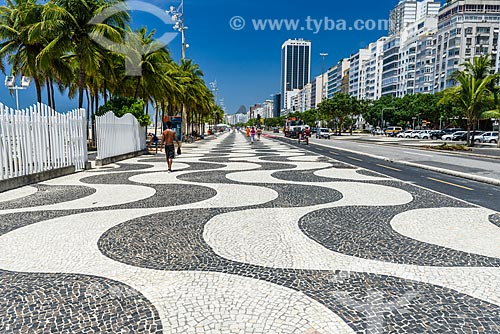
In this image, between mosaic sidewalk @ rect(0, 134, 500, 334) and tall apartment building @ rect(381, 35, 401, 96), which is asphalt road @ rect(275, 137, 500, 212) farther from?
tall apartment building @ rect(381, 35, 401, 96)

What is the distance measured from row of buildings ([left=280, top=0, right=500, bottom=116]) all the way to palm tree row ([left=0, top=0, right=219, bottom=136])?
41725mm

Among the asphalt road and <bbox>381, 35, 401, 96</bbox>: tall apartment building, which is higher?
<bbox>381, 35, 401, 96</bbox>: tall apartment building

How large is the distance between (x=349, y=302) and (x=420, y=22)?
130 metres

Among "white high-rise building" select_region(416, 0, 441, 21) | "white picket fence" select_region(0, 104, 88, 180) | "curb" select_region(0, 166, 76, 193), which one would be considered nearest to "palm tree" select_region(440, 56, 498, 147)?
"white picket fence" select_region(0, 104, 88, 180)

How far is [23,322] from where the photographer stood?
10.0 feet

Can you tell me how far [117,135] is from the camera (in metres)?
17.3

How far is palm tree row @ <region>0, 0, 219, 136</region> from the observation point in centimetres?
1892

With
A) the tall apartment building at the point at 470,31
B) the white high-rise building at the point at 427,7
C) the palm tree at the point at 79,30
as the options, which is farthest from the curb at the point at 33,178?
the white high-rise building at the point at 427,7

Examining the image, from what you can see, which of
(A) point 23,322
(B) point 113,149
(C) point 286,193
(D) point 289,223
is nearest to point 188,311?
(A) point 23,322

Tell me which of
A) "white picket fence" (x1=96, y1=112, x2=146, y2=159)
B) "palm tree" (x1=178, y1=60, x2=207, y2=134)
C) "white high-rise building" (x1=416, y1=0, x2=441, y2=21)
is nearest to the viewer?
"white picket fence" (x1=96, y1=112, x2=146, y2=159)

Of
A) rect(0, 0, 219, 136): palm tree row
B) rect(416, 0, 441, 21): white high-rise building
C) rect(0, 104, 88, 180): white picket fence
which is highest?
rect(416, 0, 441, 21): white high-rise building

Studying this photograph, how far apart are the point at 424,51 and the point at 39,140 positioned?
113912 mm

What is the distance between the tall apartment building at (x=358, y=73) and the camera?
146 metres

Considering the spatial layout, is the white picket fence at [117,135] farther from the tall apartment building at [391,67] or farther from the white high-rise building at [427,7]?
the white high-rise building at [427,7]
